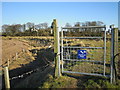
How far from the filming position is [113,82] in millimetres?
5906

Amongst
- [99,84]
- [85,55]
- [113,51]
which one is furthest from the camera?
[85,55]

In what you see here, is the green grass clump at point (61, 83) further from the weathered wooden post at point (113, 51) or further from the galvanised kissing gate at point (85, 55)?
the weathered wooden post at point (113, 51)

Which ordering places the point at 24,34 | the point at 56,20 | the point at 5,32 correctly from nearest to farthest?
the point at 56,20, the point at 24,34, the point at 5,32

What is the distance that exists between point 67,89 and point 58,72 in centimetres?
126

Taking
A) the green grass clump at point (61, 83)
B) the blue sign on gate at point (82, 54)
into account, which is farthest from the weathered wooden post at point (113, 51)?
the green grass clump at point (61, 83)

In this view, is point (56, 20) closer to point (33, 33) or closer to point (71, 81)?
point (71, 81)

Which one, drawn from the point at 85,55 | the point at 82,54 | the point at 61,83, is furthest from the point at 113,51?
the point at 61,83

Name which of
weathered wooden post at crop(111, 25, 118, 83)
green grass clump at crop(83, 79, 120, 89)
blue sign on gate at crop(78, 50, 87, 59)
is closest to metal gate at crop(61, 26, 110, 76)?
blue sign on gate at crop(78, 50, 87, 59)

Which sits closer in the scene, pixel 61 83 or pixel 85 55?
pixel 61 83

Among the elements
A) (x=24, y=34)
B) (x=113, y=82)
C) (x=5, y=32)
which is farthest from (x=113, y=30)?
(x=5, y=32)

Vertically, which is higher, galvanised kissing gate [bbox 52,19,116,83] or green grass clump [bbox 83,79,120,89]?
galvanised kissing gate [bbox 52,19,116,83]

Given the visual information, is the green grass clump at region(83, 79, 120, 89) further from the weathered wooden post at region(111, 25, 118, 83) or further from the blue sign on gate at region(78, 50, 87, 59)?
the blue sign on gate at region(78, 50, 87, 59)

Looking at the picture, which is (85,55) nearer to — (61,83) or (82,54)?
(82,54)

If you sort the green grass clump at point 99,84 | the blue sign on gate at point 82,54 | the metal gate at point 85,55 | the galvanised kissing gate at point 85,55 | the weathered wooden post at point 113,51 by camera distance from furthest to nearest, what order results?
1. the blue sign on gate at point 82,54
2. the metal gate at point 85,55
3. the galvanised kissing gate at point 85,55
4. the weathered wooden post at point 113,51
5. the green grass clump at point 99,84
